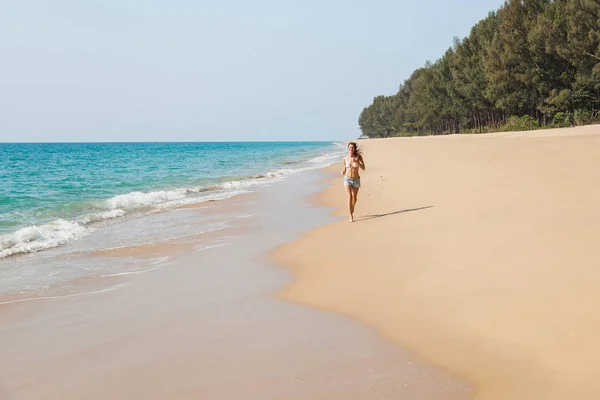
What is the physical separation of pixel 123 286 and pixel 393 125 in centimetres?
13142

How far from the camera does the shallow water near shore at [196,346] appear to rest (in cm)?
362

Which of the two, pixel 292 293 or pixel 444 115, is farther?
pixel 444 115

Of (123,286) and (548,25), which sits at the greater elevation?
(548,25)

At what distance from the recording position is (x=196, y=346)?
4.46 m

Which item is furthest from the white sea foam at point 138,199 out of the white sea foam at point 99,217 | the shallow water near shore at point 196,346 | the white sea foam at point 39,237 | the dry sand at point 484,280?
the shallow water near shore at point 196,346

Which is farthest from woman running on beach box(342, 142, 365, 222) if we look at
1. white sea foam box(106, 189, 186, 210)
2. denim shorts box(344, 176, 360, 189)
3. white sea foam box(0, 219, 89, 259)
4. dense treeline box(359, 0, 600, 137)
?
dense treeline box(359, 0, 600, 137)

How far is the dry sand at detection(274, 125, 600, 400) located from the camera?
3.66 meters

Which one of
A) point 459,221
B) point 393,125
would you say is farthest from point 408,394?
point 393,125

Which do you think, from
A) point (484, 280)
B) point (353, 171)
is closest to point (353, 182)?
point (353, 171)

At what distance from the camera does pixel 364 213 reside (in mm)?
11688

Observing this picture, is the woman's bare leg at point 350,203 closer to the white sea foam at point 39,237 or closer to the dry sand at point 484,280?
the dry sand at point 484,280

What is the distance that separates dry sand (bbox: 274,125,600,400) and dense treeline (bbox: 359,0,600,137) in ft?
138

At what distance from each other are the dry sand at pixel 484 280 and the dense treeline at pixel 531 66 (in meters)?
42.0

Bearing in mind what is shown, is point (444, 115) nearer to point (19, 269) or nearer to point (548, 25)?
point (548, 25)
